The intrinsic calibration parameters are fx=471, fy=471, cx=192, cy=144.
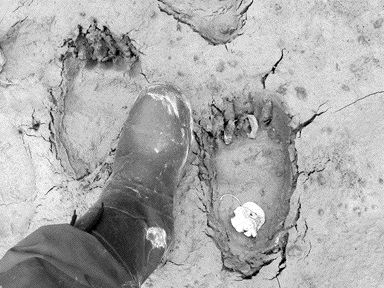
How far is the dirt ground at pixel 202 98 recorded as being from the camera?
6.24 feet

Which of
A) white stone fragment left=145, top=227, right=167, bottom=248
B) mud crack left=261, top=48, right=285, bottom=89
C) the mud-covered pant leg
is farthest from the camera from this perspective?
mud crack left=261, top=48, right=285, bottom=89

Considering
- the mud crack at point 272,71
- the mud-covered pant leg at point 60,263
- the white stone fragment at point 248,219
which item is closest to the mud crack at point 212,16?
the mud crack at point 272,71

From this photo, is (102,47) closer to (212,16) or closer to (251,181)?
(212,16)

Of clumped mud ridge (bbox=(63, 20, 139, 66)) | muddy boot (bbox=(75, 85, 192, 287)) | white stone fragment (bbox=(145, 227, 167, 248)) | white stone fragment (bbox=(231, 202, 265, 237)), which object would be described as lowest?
white stone fragment (bbox=(231, 202, 265, 237))

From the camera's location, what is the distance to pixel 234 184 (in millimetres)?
2084

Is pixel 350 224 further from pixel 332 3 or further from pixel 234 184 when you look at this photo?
pixel 332 3

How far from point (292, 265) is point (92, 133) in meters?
1.07

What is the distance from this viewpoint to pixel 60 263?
1317mm

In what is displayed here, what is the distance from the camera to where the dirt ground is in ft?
6.24

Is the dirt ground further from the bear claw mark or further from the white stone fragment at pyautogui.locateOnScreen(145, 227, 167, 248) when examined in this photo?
the white stone fragment at pyautogui.locateOnScreen(145, 227, 167, 248)

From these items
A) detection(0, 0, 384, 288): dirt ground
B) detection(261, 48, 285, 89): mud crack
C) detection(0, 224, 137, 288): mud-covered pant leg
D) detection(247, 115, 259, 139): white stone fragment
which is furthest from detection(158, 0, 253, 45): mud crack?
detection(0, 224, 137, 288): mud-covered pant leg

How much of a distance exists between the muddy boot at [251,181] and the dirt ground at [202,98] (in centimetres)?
5

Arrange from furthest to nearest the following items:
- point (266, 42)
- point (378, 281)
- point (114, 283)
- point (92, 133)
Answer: point (92, 133)
point (266, 42)
point (378, 281)
point (114, 283)

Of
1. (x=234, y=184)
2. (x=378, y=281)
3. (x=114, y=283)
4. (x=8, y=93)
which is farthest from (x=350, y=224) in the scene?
(x=8, y=93)
